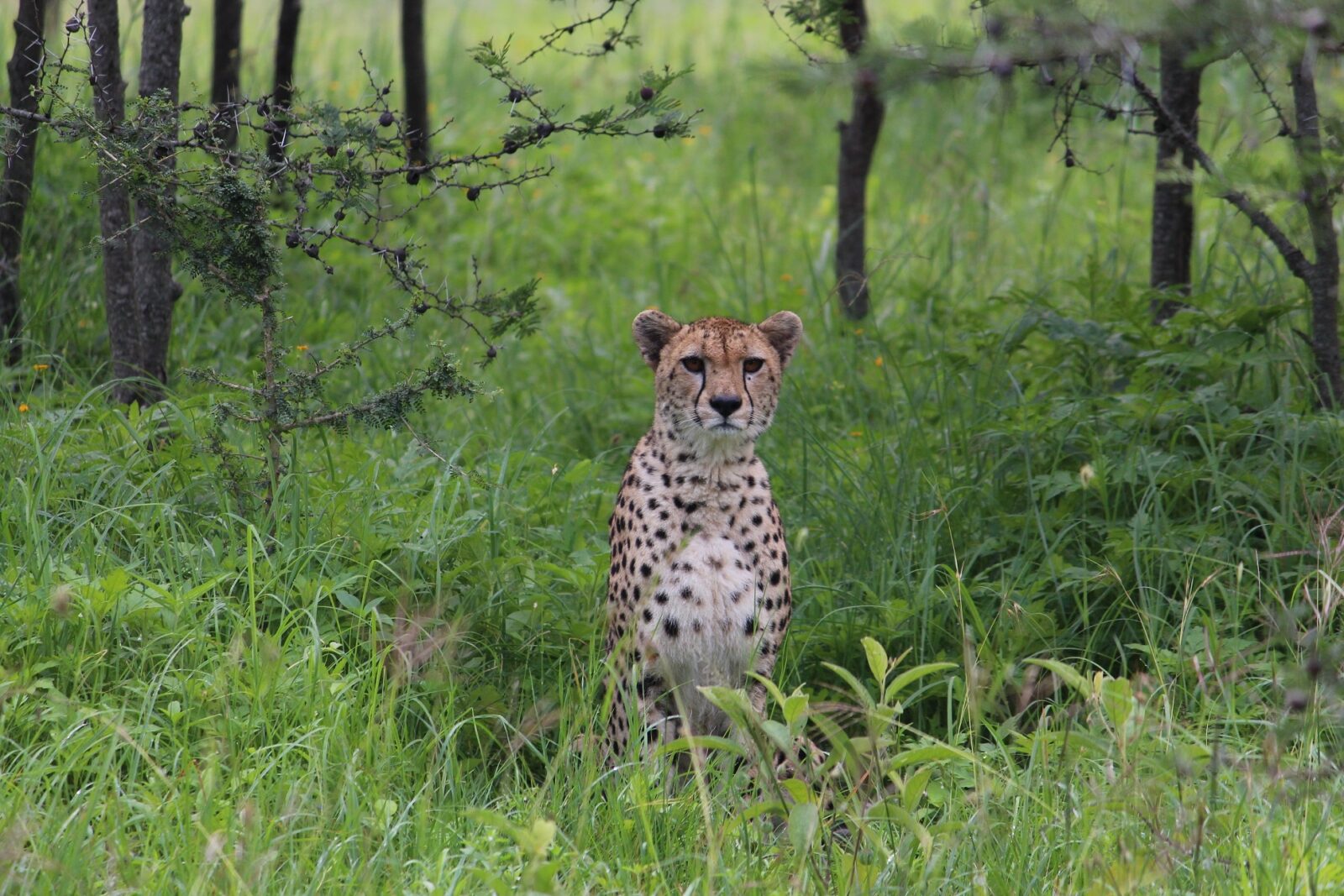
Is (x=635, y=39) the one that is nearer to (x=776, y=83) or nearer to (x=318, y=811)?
(x=776, y=83)

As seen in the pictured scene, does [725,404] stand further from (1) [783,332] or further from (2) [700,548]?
(1) [783,332]

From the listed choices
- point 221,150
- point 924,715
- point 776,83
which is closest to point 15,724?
point 221,150

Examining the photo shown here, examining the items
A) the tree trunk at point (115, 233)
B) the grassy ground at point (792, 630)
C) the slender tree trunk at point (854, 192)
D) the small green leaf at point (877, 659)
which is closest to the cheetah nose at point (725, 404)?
the grassy ground at point (792, 630)

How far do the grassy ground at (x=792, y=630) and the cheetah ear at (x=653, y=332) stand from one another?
534 millimetres

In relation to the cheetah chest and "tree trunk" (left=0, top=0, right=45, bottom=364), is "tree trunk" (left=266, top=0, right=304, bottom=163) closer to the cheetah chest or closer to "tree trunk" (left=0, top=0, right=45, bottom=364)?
"tree trunk" (left=0, top=0, right=45, bottom=364)

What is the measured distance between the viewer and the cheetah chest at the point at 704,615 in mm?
3717

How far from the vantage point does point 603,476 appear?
5.34m

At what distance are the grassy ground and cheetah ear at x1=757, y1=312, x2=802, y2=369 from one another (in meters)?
0.63

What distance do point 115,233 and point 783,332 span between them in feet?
6.61

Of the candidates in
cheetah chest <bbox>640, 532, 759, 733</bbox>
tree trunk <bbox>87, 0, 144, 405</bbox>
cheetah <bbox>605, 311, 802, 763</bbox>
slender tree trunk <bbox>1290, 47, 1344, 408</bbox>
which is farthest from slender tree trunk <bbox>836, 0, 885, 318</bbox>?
tree trunk <bbox>87, 0, 144, 405</bbox>

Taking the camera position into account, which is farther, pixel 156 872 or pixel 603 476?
pixel 603 476

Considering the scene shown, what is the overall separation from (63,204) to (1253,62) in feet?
14.0

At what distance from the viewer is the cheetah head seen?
3.79 metres

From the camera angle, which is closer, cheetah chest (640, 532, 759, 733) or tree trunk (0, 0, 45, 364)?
cheetah chest (640, 532, 759, 733)
